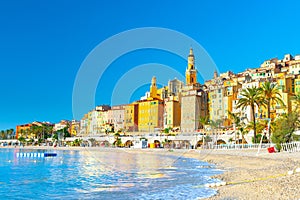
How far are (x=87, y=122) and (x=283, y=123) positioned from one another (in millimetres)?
107595

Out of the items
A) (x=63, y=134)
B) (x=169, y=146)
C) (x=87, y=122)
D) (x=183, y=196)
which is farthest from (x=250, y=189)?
(x=87, y=122)

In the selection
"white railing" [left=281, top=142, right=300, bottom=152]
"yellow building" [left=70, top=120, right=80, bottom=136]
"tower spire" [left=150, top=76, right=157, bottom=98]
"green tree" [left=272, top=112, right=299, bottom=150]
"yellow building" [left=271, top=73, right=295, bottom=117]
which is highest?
"tower spire" [left=150, top=76, right=157, bottom=98]

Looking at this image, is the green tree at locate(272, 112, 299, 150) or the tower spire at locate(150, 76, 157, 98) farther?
the tower spire at locate(150, 76, 157, 98)

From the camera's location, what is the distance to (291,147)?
110 feet

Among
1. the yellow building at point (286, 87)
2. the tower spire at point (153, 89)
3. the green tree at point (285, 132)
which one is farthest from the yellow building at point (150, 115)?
the green tree at point (285, 132)

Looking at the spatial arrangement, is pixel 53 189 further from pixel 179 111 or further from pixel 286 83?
pixel 179 111

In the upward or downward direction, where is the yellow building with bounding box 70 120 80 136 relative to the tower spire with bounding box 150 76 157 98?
downward

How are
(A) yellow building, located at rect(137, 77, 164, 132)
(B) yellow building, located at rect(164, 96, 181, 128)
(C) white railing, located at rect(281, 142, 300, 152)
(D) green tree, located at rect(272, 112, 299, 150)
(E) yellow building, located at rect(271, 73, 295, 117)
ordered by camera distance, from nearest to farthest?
(C) white railing, located at rect(281, 142, 300, 152) → (D) green tree, located at rect(272, 112, 299, 150) → (E) yellow building, located at rect(271, 73, 295, 117) → (B) yellow building, located at rect(164, 96, 181, 128) → (A) yellow building, located at rect(137, 77, 164, 132)

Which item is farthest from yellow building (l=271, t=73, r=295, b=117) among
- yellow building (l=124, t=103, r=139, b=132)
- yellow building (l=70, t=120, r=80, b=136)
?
yellow building (l=70, t=120, r=80, b=136)

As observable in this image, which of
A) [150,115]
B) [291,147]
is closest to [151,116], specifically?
[150,115]

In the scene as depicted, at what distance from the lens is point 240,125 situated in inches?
2333

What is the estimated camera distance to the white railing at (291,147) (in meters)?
32.5

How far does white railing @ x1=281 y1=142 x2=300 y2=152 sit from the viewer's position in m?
32.5

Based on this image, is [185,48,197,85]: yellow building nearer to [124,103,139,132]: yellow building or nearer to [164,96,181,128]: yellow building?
[164,96,181,128]: yellow building
